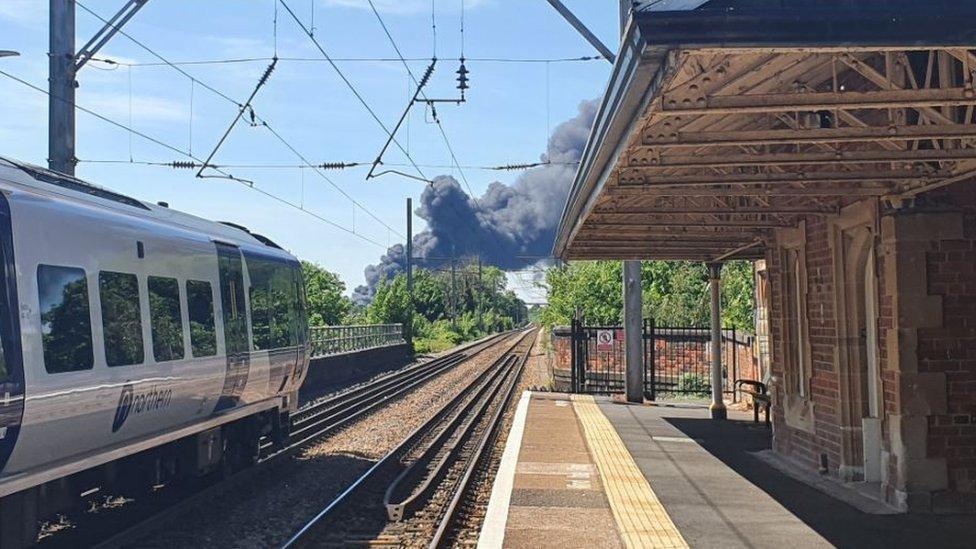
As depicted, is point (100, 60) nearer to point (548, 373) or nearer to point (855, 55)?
point (855, 55)

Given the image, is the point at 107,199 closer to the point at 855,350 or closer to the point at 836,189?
the point at 836,189

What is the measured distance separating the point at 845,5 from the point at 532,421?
13217mm

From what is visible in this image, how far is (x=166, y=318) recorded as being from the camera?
9.61 meters

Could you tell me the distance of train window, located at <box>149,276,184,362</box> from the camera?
9.31 metres

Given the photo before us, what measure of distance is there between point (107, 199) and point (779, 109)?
20.5ft

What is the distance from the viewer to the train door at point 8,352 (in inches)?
259

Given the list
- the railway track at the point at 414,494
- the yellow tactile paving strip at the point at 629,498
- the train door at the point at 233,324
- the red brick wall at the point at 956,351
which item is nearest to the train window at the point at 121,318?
the railway track at the point at 414,494

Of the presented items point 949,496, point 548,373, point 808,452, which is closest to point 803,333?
point 808,452

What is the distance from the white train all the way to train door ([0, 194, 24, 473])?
0.01 meters

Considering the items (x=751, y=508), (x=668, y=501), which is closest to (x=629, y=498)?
(x=668, y=501)

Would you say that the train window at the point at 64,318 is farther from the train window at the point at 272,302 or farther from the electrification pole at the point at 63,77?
the electrification pole at the point at 63,77

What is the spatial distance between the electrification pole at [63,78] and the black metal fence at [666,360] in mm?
13884

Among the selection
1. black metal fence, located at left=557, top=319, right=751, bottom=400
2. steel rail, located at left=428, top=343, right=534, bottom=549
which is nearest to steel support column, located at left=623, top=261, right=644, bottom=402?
black metal fence, located at left=557, top=319, right=751, bottom=400

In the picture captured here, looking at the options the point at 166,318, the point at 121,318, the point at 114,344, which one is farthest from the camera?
the point at 166,318
